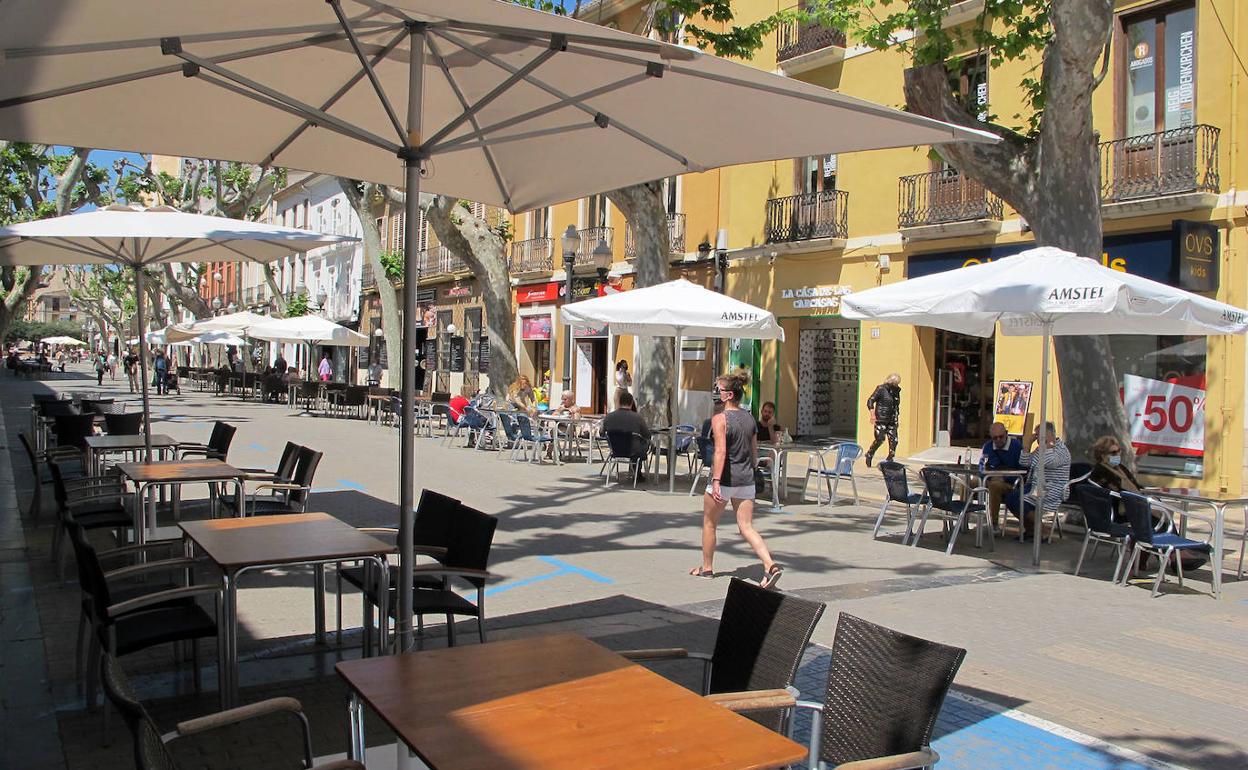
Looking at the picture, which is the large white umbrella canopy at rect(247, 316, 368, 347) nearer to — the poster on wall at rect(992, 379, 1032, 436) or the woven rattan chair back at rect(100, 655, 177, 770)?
the poster on wall at rect(992, 379, 1032, 436)

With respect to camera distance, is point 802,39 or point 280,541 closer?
point 280,541

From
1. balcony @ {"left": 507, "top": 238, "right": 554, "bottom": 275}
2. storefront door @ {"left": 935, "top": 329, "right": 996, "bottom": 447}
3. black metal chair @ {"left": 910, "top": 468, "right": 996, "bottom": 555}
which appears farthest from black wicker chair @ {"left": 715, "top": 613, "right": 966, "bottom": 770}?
balcony @ {"left": 507, "top": 238, "right": 554, "bottom": 275}

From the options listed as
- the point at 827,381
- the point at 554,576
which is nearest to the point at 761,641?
the point at 554,576

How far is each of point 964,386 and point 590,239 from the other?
11.5 m

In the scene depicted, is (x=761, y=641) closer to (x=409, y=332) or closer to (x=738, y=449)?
Result: (x=409, y=332)

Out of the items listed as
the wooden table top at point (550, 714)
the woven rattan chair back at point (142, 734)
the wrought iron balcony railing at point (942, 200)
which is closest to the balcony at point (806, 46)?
the wrought iron balcony railing at point (942, 200)

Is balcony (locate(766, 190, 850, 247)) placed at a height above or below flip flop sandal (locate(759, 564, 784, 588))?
above

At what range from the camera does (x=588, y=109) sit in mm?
4914

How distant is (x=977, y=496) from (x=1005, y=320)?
2104mm

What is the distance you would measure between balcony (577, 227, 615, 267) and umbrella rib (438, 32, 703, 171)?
21.0 meters

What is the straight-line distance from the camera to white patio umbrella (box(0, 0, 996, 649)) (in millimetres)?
3844

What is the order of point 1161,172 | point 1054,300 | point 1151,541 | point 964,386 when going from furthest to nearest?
point 964,386
point 1161,172
point 1054,300
point 1151,541

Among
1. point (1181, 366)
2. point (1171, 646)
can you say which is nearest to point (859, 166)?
point (1181, 366)

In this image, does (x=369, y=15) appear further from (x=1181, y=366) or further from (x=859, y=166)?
(x=859, y=166)
